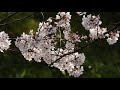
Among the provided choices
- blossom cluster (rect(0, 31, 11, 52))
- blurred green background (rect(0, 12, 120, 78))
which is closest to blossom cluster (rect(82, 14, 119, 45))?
blossom cluster (rect(0, 31, 11, 52))

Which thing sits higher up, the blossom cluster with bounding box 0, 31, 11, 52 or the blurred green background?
the blossom cluster with bounding box 0, 31, 11, 52

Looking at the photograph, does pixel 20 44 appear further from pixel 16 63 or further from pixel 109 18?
pixel 109 18

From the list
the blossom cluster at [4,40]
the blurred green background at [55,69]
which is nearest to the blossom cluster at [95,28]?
the blossom cluster at [4,40]

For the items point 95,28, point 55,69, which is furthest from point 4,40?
point 55,69

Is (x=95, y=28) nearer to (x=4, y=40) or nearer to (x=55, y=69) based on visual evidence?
(x=4, y=40)

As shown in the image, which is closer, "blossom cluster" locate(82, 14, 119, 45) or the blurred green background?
"blossom cluster" locate(82, 14, 119, 45)

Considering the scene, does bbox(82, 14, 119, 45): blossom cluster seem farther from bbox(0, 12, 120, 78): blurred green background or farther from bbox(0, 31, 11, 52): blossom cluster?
bbox(0, 12, 120, 78): blurred green background
